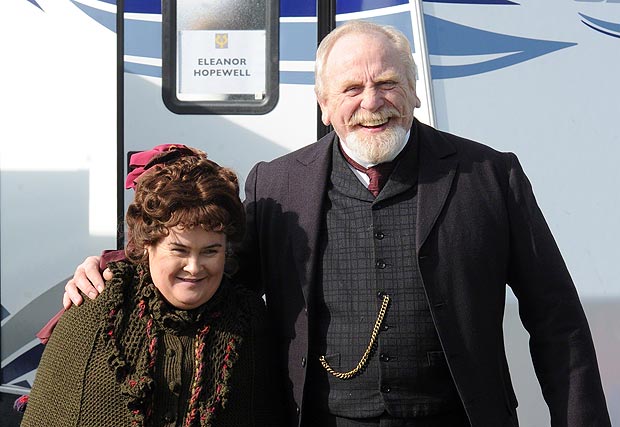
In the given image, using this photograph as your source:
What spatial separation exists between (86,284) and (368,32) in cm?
95

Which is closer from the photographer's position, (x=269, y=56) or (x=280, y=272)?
(x=280, y=272)

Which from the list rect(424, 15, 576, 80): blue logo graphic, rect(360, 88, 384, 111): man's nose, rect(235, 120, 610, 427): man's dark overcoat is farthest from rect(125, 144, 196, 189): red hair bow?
rect(424, 15, 576, 80): blue logo graphic

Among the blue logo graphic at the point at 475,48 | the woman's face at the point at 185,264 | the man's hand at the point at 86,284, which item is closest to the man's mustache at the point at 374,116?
the woman's face at the point at 185,264

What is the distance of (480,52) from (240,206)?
4.22 ft

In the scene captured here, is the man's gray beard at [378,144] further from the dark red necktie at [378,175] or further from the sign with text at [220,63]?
the sign with text at [220,63]

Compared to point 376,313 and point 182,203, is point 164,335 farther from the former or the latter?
point 376,313

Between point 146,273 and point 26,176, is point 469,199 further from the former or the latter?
point 26,176

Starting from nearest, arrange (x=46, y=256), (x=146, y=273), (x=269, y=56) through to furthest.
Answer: (x=146, y=273) → (x=269, y=56) → (x=46, y=256)

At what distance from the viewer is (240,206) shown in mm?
2299

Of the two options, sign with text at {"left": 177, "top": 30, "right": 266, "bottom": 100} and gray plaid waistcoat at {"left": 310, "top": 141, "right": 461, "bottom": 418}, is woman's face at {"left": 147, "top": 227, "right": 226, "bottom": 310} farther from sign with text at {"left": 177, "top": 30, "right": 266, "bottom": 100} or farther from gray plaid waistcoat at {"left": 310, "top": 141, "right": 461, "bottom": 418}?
sign with text at {"left": 177, "top": 30, "right": 266, "bottom": 100}

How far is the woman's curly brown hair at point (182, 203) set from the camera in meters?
2.18

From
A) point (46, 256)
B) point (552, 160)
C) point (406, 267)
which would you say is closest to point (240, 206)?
point (406, 267)

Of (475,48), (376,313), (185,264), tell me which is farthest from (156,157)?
A: (475,48)

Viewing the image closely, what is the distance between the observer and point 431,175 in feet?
7.70
